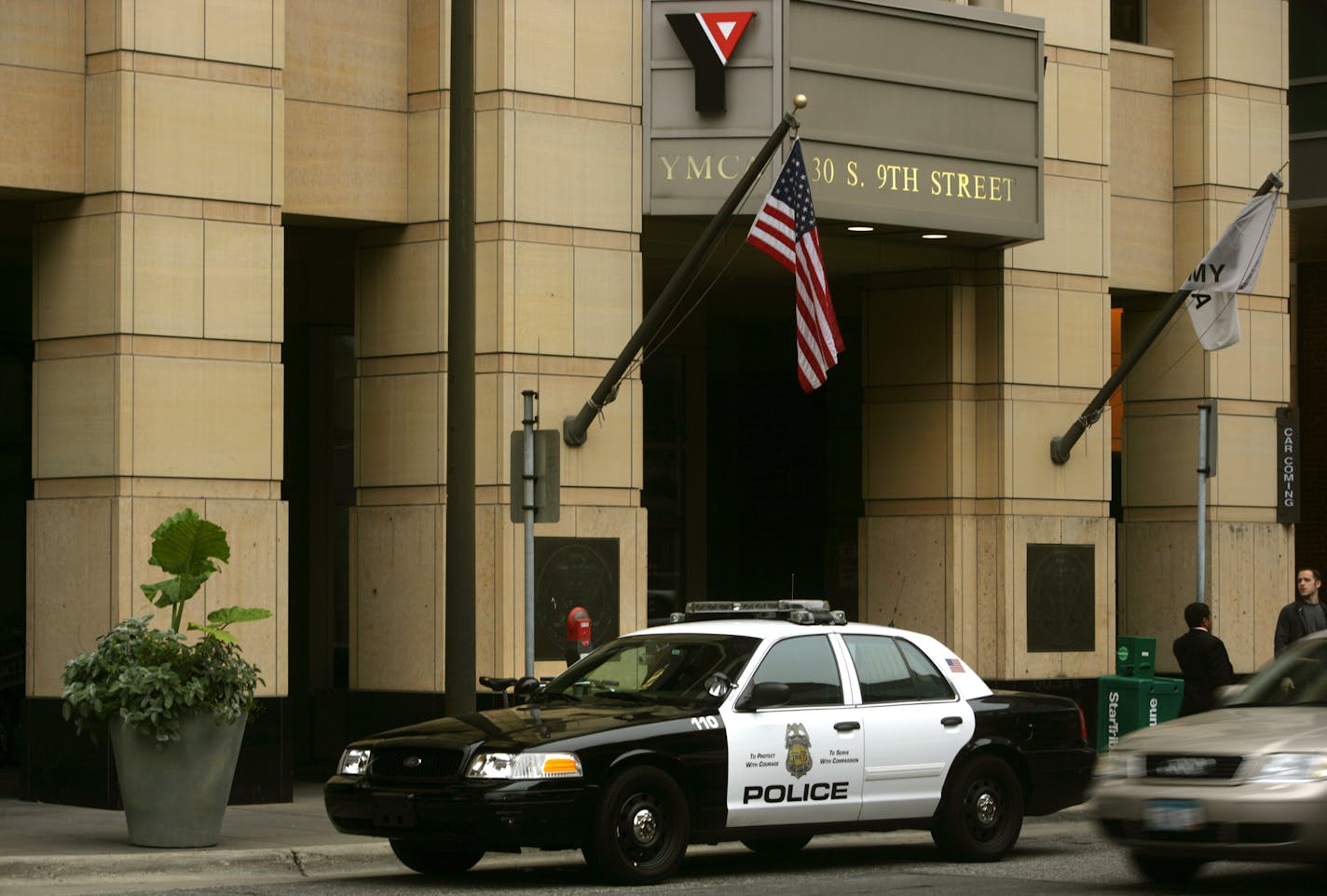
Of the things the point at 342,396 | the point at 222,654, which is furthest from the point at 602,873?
the point at 342,396

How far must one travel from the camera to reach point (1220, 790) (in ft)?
36.8

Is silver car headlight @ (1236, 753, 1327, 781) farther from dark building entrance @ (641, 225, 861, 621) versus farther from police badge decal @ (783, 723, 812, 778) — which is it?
dark building entrance @ (641, 225, 861, 621)

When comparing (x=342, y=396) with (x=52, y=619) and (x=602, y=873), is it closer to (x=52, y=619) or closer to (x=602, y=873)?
(x=52, y=619)

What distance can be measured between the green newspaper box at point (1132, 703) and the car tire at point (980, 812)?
190 inches

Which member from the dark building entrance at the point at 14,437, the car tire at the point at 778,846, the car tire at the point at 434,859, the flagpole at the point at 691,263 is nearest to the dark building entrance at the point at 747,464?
the dark building entrance at the point at 14,437

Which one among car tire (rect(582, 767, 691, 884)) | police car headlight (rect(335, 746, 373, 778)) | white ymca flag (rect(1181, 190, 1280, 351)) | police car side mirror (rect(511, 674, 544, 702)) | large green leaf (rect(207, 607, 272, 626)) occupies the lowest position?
car tire (rect(582, 767, 691, 884))

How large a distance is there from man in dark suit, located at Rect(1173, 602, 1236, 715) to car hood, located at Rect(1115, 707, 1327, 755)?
4804 millimetres

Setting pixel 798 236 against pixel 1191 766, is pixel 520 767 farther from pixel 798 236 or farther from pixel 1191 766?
pixel 798 236

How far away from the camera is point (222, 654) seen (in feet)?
45.0

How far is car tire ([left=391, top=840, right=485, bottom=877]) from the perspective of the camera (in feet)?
41.3

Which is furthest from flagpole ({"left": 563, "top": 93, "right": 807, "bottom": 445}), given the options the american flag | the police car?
the police car

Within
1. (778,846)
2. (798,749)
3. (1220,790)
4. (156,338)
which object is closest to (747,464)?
(156,338)

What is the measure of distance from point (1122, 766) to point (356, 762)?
4.29 meters

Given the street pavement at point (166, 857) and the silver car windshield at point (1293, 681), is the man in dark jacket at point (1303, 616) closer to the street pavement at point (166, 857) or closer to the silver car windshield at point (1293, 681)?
the silver car windshield at point (1293, 681)
